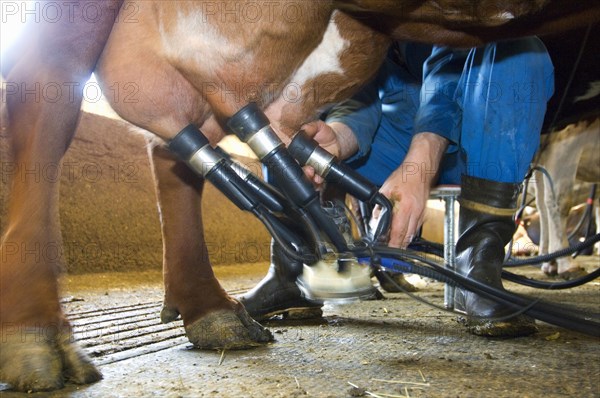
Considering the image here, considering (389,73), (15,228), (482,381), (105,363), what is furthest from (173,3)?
(389,73)

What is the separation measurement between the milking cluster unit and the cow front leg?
151 mm

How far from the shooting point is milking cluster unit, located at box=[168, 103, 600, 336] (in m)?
0.86

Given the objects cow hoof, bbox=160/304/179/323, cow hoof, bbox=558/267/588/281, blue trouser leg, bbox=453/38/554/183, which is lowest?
cow hoof, bbox=558/267/588/281

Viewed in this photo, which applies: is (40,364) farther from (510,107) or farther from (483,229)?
(510,107)

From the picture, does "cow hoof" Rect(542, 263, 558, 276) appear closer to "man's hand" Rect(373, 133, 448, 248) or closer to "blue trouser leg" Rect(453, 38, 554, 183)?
"blue trouser leg" Rect(453, 38, 554, 183)

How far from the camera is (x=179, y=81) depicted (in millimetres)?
932

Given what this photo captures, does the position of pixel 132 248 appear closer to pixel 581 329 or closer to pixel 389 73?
pixel 389 73

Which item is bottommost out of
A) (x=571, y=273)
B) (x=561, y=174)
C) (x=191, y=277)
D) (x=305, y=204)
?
(x=571, y=273)

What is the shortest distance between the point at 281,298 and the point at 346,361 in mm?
478

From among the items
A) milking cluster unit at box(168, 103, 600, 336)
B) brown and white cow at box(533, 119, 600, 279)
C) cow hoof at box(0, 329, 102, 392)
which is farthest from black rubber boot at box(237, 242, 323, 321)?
brown and white cow at box(533, 119, 600, 279)

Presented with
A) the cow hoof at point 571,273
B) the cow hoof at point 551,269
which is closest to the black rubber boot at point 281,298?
the cow hoof at point 571,273

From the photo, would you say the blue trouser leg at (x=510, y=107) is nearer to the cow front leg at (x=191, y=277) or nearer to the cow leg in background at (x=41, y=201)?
the cow front leg at (x=191, y=277)

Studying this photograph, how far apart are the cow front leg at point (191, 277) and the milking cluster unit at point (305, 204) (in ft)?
0.50

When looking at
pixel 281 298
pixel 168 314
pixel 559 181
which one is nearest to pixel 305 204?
pixel 168 314
